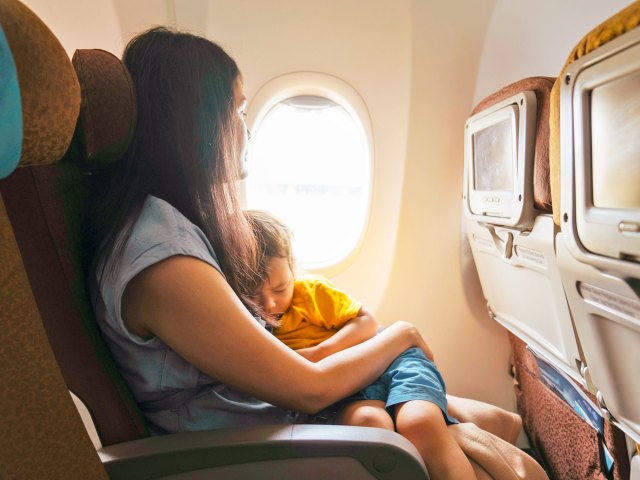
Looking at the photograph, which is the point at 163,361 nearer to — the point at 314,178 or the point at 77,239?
the point at 77,239

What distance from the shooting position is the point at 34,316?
1.95 feet

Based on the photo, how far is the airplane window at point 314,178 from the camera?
7.43 feet

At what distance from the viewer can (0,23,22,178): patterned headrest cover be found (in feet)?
1.55

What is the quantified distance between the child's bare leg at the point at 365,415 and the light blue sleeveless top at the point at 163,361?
14cm

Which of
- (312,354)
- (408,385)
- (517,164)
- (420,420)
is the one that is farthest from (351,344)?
(517,164)

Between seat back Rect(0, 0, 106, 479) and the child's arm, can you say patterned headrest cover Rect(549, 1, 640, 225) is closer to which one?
the child's arm

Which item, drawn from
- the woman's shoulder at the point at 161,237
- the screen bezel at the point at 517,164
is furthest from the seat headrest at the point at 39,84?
the screen bezel at the point at 517,164

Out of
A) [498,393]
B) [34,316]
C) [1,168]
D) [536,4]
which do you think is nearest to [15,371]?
[34,316]

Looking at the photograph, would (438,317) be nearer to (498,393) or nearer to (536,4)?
(498,393)

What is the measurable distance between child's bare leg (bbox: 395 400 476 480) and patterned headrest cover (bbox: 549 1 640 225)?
1.81 feet

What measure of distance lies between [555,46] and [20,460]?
6.19 feet

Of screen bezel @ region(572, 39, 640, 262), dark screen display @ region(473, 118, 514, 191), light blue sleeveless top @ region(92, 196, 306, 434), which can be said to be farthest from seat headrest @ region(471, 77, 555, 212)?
light blue sleeveless top @ region(92, 196, 306, 434)

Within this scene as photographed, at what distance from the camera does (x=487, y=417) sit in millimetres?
1564

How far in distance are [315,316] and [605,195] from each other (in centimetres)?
96
